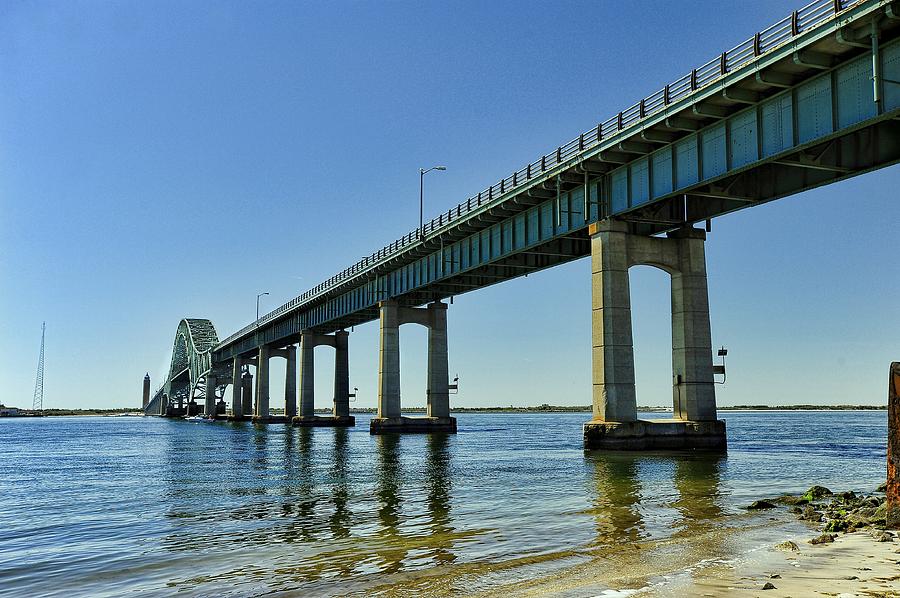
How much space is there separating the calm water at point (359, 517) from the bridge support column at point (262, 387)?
279ft

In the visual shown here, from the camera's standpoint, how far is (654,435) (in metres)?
40.2

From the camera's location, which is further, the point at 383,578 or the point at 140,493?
the point at 140,493

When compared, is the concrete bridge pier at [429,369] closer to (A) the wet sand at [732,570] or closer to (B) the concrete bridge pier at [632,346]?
(B) the concrete bridge pier at [632,346]

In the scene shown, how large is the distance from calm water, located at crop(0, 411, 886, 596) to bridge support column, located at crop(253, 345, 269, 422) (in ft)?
279

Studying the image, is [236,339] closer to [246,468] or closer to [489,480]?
[246,468]

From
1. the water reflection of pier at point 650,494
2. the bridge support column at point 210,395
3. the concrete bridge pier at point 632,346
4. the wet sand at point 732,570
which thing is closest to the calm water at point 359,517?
the water reflection of pier at point 650,494

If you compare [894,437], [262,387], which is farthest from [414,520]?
[262,387]

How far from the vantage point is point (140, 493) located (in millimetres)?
28516

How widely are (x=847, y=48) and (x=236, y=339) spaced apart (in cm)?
13039

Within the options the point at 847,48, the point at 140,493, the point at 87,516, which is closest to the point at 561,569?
the point at 87,516

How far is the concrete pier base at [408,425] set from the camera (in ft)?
244

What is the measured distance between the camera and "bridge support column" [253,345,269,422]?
125m

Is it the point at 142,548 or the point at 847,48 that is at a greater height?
the point at 847,48

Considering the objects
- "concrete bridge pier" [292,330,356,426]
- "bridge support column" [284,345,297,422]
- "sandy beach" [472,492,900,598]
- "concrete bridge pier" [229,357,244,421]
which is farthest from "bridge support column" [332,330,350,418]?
"sandy beach" [472,492,900,598]
